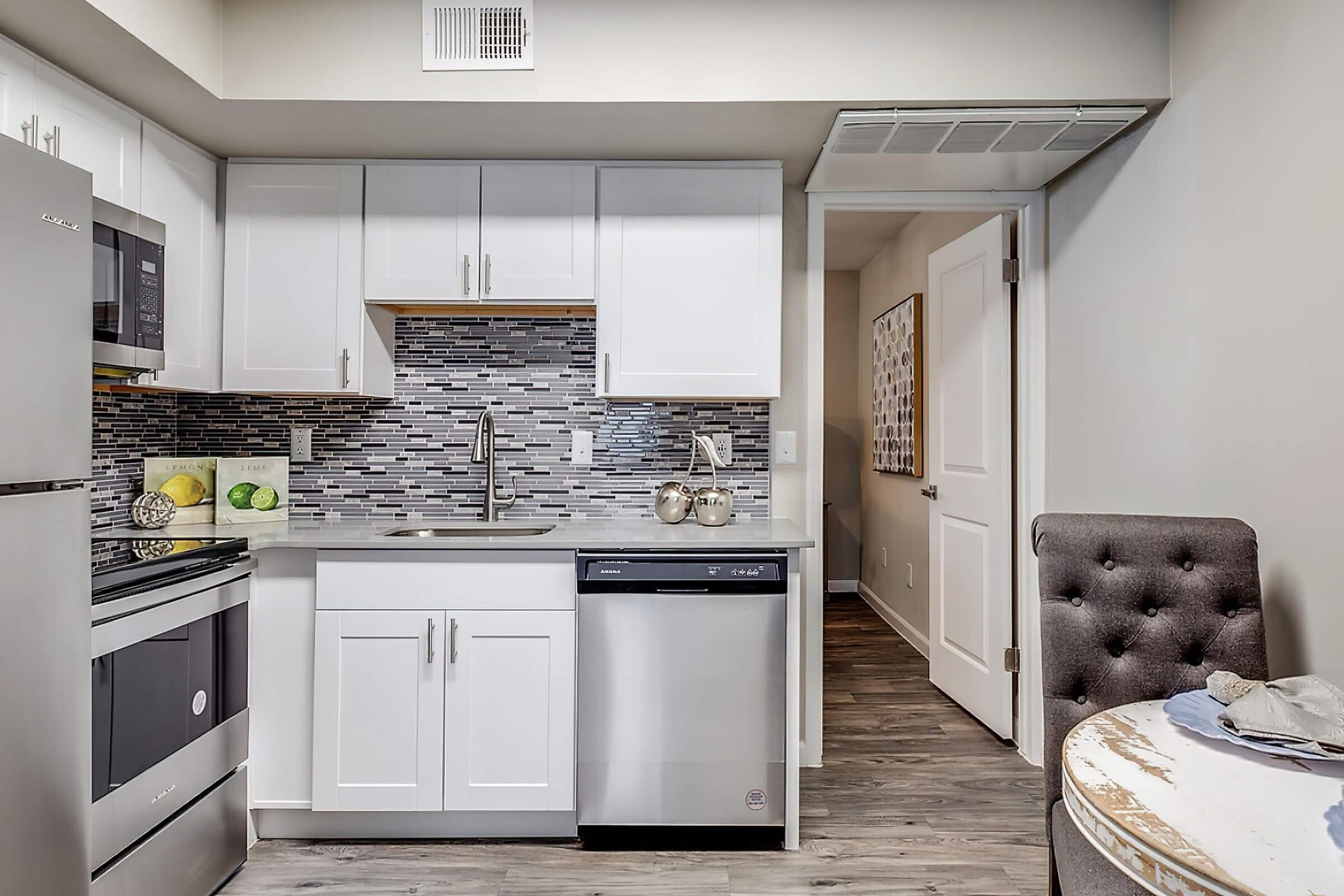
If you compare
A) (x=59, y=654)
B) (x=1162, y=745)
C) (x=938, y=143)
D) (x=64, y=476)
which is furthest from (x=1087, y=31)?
(x=59, y=654)

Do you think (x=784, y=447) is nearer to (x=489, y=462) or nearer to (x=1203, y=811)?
(x=489, y=462)

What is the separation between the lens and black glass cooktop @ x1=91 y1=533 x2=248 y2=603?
1.62 metres

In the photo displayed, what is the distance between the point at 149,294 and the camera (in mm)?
1891

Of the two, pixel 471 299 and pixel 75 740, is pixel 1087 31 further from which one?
pixel 75 740

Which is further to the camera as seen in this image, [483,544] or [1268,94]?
[483,544]

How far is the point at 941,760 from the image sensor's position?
2.79 metres

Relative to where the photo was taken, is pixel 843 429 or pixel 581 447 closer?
pixel 581 447

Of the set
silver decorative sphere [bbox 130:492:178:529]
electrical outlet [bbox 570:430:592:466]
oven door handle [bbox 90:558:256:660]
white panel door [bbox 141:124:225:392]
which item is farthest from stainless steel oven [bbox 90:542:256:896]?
electrical outlet [bbox 570:430:592:466]

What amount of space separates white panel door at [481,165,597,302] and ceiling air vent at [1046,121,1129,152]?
146 cm

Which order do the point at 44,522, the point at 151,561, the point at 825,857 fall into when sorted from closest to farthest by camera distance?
the point at 44,522 → the point at 151,561 → the point at 825,857

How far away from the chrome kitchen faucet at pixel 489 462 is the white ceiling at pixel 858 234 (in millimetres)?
2254

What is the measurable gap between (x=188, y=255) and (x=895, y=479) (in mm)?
3904

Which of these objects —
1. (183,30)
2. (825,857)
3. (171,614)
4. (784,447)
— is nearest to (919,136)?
(784,447)

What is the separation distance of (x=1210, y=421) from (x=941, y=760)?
1.55 metres
